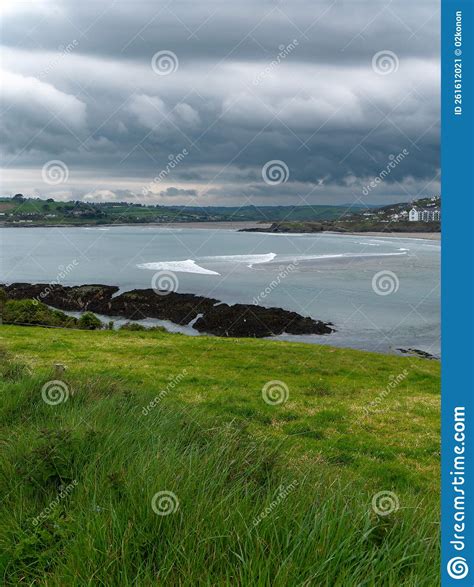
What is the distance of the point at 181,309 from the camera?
38281 mm

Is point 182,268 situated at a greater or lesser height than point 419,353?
greater

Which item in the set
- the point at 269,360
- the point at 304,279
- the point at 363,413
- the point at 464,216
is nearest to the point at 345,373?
the point at 269,360

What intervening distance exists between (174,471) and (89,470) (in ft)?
2.48
